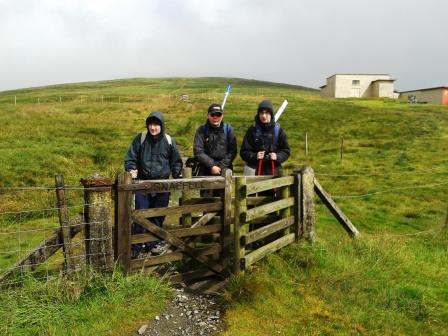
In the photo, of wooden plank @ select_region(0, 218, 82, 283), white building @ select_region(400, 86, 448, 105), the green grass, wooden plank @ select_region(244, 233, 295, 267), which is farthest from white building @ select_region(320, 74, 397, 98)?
wooden plank @ select_region(0, 218, 82, 283)

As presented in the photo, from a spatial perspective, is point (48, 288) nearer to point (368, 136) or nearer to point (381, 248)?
point (381, 248)

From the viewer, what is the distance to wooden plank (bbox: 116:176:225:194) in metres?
6.05

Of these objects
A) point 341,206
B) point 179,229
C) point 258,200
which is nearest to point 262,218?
point 258,200

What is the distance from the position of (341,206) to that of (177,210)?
9479 mm

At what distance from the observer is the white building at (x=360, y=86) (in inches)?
2771

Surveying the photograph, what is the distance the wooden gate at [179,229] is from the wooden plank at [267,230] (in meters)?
0.47

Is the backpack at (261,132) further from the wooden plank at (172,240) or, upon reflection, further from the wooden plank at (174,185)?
the wooden plank at (172,240)

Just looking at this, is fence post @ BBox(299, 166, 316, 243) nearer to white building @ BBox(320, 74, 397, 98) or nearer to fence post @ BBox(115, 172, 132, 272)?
fence post @ BBox(115, 172, 132, 272)

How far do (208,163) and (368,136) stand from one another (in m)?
25.9

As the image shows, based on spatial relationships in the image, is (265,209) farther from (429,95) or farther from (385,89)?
(429,95)

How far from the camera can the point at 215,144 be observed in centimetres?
772

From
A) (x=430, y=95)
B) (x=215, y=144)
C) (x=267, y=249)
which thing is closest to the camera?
(x=267, y=249)

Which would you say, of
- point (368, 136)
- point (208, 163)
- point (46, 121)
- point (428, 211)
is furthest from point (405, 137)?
point (208, 163)

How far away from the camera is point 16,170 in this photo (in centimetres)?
1602
